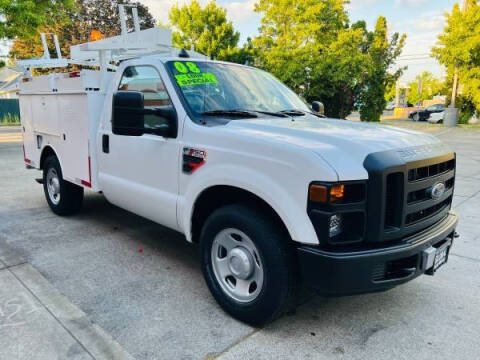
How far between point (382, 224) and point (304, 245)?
1.63 ft

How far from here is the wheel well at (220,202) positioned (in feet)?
9.29

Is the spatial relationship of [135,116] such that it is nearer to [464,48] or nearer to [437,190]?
[437,190]

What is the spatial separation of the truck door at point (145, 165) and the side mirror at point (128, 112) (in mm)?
373

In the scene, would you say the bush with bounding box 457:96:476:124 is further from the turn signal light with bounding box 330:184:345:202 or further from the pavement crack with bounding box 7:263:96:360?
the pavement crack with bounding box 7:263:96:360

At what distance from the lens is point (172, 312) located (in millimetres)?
3141

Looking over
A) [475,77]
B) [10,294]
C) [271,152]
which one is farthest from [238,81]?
[475,77]

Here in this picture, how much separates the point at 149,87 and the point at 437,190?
263cm

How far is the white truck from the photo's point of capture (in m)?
2.48

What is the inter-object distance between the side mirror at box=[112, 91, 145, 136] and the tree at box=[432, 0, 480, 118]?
2358 cm

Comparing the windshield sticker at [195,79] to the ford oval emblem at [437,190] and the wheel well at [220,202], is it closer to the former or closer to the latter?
the wheel well at [220,202]

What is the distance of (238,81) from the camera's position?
3.93 meters

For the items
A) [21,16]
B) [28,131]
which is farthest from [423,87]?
[28,131]

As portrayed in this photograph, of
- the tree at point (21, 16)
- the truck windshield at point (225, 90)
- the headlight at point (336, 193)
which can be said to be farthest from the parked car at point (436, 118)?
the headlight at point (336, 193)

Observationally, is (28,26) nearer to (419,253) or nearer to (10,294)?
(10,294)
